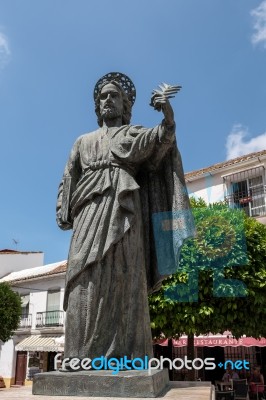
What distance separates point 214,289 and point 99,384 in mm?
11731

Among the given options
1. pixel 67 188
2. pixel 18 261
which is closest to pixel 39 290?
pixel 18 261

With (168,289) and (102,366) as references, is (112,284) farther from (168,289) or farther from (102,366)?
(168,289)

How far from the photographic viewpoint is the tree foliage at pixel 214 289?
13.9 meters

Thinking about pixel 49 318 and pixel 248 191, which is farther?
pixel 49 318

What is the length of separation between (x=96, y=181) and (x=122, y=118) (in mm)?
878

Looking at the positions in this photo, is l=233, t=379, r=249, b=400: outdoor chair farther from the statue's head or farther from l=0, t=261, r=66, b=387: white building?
l=0, t=261, r=66, b=387: white building

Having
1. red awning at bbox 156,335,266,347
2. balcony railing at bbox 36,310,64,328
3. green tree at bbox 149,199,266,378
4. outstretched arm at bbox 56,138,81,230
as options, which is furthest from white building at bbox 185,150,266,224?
outstretched arm at bbox 56,138,81,230

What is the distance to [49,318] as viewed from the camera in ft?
98.5

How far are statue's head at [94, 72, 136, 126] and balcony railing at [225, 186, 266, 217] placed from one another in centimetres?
1916

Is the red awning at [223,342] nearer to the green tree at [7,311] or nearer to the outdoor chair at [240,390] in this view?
the outdoor chair at [240,390]

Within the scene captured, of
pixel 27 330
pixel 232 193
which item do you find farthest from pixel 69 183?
pixel 27 330

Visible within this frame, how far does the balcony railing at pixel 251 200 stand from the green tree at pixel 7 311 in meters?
13.3

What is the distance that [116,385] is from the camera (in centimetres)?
291

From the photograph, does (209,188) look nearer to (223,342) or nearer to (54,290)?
(223,342)
